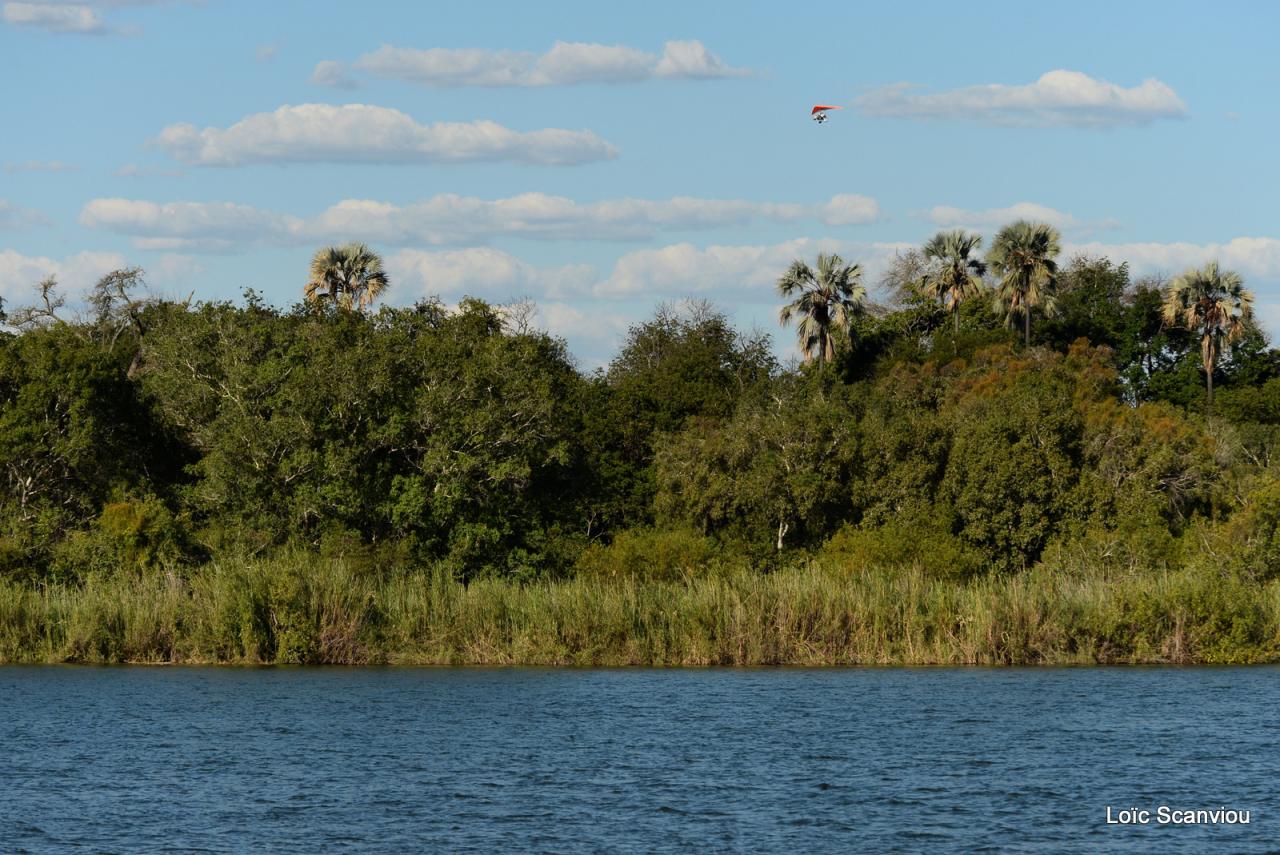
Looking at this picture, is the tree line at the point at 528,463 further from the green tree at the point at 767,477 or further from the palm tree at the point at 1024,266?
the palm tree at the point at 1024,266

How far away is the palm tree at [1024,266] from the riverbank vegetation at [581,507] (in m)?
10.5

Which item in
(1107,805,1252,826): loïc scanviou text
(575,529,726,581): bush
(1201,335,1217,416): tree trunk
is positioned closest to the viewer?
(1107,805,1252,826): loïc scanviou text

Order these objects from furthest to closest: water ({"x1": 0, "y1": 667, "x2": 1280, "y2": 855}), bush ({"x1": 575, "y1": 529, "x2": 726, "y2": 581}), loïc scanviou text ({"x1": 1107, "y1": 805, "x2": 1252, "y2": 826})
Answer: bush ({"x1": 575, "y1": 529, "x2": 726, "y2": 581}) < loïc scanviou text ({"x1": 1107, "y1": 805, "x2": 1252, "y2": 826}) < water ({"x1": 0, "y1": 667, "x2": 1280, "y2": 855})

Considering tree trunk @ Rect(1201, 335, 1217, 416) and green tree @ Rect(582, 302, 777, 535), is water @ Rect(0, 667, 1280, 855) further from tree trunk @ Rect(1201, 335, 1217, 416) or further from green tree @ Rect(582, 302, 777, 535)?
tree trunk @ Rect(1201, 335, 1217, 416)

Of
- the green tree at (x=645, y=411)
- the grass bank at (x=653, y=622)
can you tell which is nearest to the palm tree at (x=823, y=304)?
the green tree at (x=645, y=411)

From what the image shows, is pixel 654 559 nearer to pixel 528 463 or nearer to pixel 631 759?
pixel 528 463

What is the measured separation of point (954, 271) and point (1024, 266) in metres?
4.83

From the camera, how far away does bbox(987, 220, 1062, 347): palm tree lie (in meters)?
77.7

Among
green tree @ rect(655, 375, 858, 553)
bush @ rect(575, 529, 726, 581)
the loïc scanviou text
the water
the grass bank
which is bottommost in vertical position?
the loïc scanviou text

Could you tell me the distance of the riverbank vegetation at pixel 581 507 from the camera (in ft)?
143

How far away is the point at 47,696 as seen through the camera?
38.4m

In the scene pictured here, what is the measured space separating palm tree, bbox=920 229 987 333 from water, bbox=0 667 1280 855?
41.7m

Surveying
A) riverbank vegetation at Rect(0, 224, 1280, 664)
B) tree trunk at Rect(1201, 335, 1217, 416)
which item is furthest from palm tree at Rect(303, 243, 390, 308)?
tree trunk at Rect(1201, 335, 1217, 416)

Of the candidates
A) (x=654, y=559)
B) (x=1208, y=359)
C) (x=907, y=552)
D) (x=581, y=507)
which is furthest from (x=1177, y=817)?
(x=1208, y=359)
